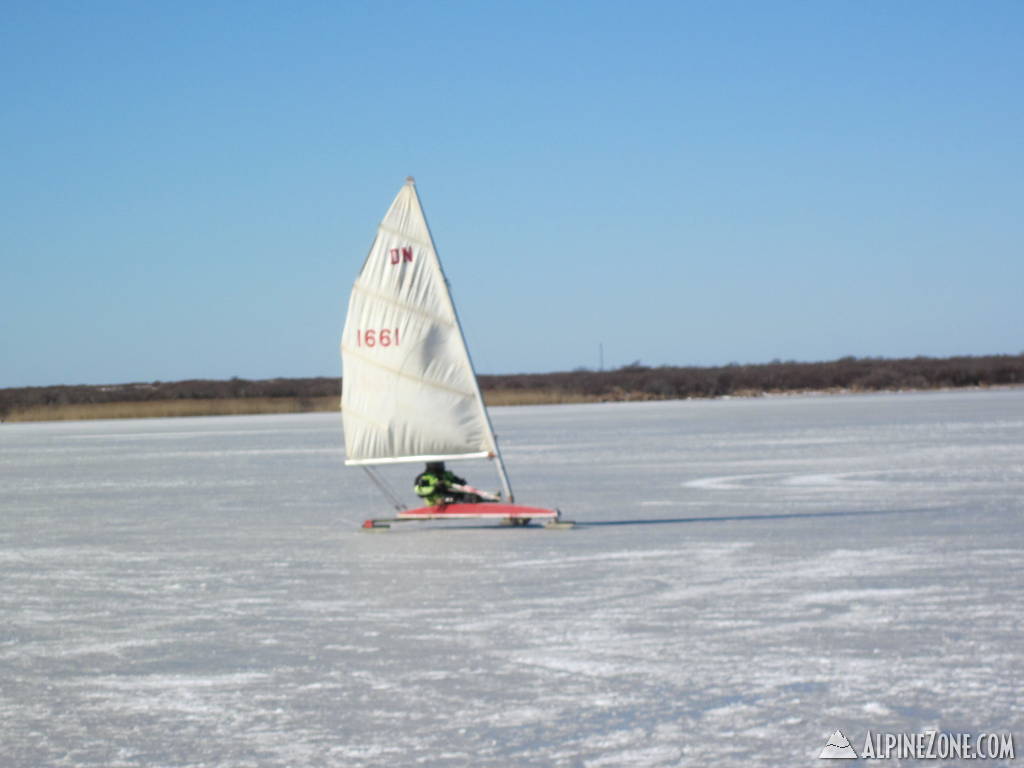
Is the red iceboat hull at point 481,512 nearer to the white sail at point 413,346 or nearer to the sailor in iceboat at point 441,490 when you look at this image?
the sailor in iceboat at point 441,490

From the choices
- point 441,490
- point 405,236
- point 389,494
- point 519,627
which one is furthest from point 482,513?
point 519,627

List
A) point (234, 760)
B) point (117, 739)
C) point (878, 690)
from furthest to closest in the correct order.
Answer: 1. point (878, 690)
2. point (117, 739)
3. point (234, 760)

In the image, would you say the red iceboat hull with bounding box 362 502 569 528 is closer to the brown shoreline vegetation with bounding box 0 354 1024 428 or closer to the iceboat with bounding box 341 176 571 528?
the iceboat with bounding box 341 176 571 528

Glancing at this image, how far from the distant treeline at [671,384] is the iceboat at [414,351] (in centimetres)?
6323

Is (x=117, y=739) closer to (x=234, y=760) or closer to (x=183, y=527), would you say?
(x=234, y=760)

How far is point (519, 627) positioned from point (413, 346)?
23.3ft

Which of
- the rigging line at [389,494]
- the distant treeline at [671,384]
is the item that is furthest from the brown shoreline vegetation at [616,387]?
the rigging line at [389,494]

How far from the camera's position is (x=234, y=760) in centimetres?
629

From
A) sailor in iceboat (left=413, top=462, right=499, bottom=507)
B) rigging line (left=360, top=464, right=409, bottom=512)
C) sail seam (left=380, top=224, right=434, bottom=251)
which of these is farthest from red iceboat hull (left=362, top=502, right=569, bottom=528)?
sail seam (left=380, top=224, right=434, bottom=251)

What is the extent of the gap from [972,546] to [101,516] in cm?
1087

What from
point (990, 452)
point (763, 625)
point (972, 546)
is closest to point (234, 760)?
point (763, 625)

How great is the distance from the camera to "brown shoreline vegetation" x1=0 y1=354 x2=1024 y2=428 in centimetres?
8369

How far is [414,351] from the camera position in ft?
52.3

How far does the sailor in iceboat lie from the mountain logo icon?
980 cm
